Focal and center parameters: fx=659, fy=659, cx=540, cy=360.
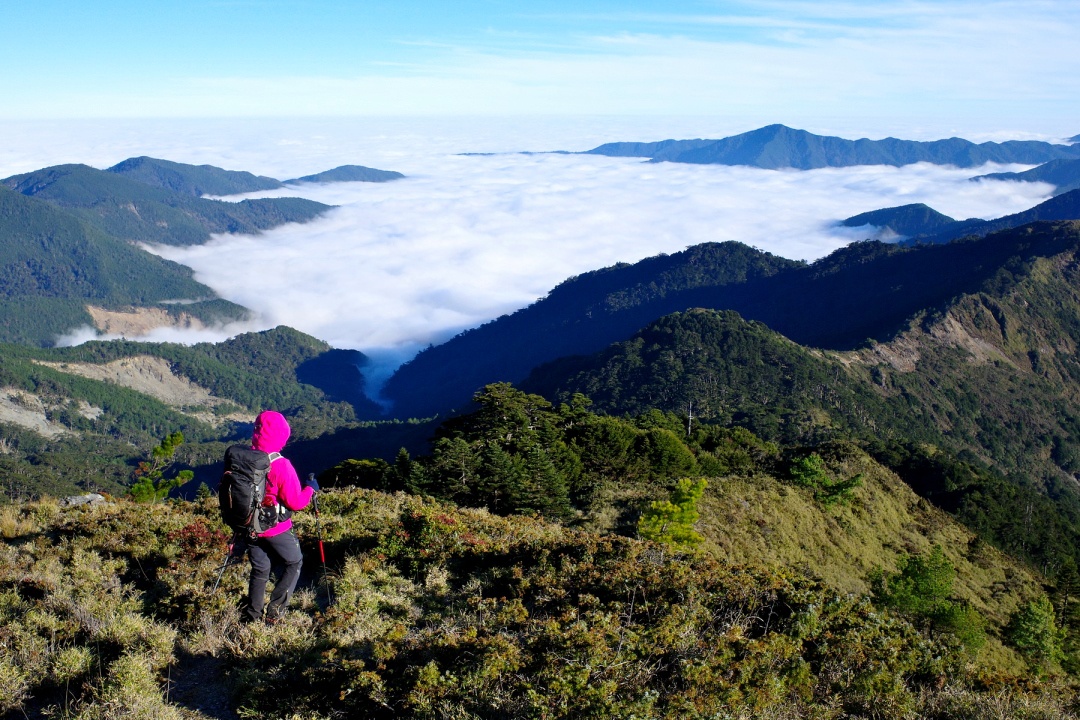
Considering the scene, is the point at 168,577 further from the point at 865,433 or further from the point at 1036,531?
the point at 865,433

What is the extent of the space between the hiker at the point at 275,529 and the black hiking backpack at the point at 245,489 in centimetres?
10

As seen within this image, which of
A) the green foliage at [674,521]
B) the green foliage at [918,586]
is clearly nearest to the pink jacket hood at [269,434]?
the green foliage at [674,521]

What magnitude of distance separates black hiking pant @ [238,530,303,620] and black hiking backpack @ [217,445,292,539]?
1.06ft

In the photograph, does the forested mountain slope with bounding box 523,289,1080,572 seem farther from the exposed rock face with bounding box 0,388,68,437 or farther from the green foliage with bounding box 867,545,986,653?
the exposed rock face with bounding box 0,388,68,437

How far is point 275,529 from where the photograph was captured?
8844 mm

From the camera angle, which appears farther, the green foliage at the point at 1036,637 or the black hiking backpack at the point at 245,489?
the green foliage at the point at 1036,637

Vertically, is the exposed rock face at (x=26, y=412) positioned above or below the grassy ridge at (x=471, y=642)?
below

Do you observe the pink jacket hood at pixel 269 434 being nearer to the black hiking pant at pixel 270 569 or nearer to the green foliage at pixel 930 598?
the black hiking pant at pixel 270 569

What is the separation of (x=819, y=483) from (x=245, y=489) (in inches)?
1364

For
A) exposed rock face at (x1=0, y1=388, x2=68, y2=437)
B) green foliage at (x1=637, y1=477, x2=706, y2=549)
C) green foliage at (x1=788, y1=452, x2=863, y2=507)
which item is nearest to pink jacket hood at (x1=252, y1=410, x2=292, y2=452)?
green foliage at (x1=637, y1=477, x2=706, y2=549)

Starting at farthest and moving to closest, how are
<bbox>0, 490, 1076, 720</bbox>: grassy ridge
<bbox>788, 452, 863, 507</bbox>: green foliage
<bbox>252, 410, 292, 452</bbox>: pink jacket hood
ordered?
1. <bbox>788, 452, 863, 507</bbox>: green foliage
2. <bbox>252, 410, 292, 452</bbox>: pink jacket hood
3. <bbox>0, 490, 1076, 720</bbox>: grassy ridge

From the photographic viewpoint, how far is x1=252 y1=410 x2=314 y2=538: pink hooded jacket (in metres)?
8.64

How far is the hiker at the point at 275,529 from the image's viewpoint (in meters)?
8.66

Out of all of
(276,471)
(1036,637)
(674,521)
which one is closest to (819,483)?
(1036,637)
